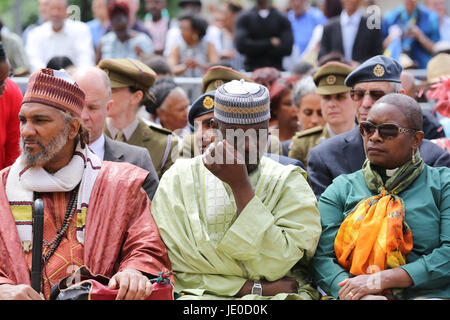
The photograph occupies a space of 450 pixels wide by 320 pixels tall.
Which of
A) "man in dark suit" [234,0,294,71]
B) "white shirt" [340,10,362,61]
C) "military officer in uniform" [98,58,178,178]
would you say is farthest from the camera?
"man in dark suit" [234,0,294,71]

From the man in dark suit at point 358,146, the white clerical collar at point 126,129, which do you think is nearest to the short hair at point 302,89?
the man in dark suit at point 358,146

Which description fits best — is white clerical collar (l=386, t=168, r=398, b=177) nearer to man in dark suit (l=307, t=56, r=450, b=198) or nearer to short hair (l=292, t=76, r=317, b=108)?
man in dark suit (l=307, t=56, r=450, b=198)

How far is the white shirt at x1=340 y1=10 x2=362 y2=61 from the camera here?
10273mm

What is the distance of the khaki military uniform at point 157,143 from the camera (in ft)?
20.5

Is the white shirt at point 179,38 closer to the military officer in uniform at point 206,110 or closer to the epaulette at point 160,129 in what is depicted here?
the military officer in uniform at point 206,110

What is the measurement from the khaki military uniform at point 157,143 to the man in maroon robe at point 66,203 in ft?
5.72

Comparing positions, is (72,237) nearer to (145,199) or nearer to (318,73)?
(145,199)

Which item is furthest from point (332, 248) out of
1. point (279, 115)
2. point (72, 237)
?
point (279, 115)

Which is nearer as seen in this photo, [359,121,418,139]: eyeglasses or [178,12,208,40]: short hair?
[359,121,418,139]: eyeglasses

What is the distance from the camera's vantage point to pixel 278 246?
424 cm

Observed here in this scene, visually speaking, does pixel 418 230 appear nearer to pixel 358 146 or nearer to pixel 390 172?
pixel 390 172

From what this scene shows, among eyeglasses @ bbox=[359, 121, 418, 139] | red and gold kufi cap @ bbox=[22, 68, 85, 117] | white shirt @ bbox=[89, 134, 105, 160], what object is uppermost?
red and gold kufi cap @ bbox=[22, 68, 85, 117]

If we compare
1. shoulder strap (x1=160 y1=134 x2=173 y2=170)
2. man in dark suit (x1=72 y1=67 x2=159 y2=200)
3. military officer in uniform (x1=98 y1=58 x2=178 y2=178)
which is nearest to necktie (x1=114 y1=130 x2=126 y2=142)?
military officer in uniform (x1=98 y1=58 x2=178 y2=178)
